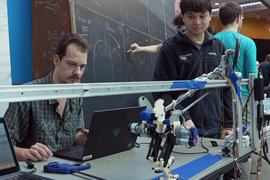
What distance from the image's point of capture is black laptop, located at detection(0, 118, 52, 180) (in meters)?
0.90

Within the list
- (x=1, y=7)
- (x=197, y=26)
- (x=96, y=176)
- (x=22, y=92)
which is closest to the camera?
(x=22, y=92)

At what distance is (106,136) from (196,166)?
0.39m

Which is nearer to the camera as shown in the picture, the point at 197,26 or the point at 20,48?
the point at 197,26

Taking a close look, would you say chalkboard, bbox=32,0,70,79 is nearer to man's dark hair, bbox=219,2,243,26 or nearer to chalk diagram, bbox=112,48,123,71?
chalk diagram, bbox=112,48,123,71

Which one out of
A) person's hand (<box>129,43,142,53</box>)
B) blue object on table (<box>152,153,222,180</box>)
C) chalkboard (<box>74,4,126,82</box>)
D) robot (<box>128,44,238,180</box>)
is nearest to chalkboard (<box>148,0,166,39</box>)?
person's hand (<box>129,43,142,53</box>)

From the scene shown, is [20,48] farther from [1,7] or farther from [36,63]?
[1,7]

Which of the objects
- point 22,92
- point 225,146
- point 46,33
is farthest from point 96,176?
point 46,33

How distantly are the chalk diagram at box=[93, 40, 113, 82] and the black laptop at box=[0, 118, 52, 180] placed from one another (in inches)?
55.3

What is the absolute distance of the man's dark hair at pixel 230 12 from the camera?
2.27 m

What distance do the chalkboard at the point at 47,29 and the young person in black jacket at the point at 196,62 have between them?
3.19 ft

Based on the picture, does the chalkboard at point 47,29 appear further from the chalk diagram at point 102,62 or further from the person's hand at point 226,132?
the person's hand at point 226,132

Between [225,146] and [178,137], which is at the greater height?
[178,137]

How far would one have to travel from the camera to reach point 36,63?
2.36 metres

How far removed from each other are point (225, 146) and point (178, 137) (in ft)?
1.62
